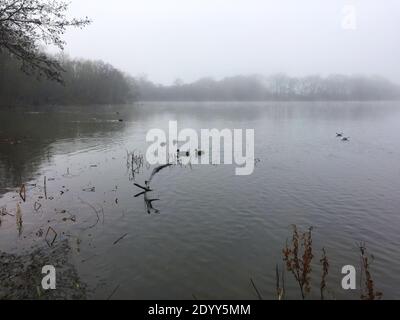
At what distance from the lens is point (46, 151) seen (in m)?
27.9

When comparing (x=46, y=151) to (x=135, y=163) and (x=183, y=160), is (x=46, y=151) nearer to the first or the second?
(x=135, y=163)

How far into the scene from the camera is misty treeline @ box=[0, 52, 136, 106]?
80125 mm

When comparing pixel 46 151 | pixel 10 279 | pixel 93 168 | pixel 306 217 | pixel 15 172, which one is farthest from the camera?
pixel 46 151

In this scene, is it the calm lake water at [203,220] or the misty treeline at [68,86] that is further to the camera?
the misty treeline at [68,86]

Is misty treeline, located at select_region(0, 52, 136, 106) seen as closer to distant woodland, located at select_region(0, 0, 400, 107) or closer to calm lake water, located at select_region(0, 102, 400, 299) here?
distant woodland, located at select_region(0, 0, 400, 107)

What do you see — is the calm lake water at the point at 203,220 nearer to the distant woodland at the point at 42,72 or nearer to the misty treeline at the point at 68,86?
the distant woodland at the point at 42,72

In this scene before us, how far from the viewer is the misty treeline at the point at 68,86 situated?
263 feet

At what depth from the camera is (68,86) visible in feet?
354

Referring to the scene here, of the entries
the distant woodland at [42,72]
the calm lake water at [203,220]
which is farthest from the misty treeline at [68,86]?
the calm lake water at [203,220]

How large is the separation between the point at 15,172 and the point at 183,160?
35.7ft

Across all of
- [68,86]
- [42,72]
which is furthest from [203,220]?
[68,86]

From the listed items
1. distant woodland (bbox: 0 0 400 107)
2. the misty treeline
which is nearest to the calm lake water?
distant woodland (bbox: 0 0 400 107)
